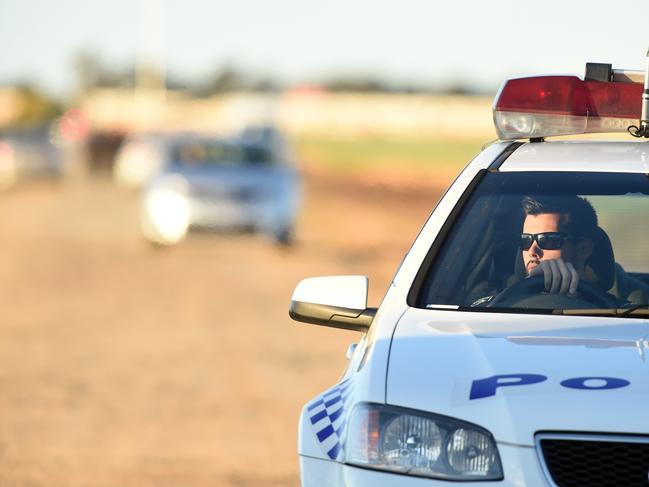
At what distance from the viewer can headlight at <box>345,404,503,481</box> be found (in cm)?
380

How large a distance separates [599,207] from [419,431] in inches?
74.1

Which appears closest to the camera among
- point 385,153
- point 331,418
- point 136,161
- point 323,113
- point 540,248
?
point 331,418

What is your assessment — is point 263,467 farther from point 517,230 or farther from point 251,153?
point 251,153

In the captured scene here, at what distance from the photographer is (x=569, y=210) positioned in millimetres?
5113

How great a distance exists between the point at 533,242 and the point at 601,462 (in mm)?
1415

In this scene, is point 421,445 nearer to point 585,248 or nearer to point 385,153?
point 585,248

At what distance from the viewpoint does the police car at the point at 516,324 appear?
375 cm

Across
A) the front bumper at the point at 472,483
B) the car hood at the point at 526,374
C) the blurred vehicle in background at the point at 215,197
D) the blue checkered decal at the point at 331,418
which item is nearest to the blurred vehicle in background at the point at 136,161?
the blurred vehicle in background at the point at 215,197

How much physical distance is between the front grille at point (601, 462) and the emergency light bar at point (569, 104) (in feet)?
5.29

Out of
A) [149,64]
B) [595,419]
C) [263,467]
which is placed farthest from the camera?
[149,64]

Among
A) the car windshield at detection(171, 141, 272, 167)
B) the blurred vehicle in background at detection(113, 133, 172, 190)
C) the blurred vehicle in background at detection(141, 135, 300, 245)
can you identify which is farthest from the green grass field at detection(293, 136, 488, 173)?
the blurred vehicle in background at detection(141, 135, 300, 245)

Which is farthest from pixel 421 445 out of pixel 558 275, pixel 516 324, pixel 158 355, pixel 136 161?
pixel 136 161

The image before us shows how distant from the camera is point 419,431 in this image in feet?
12.7

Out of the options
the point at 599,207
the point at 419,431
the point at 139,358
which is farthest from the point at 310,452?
the point at 139,358
